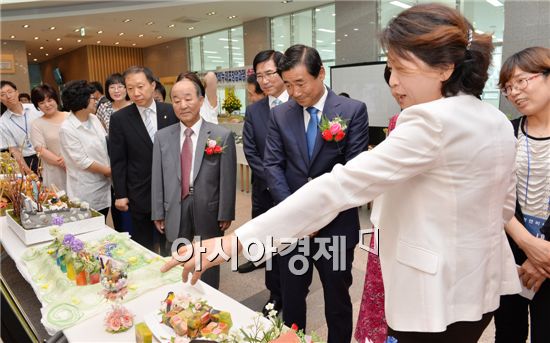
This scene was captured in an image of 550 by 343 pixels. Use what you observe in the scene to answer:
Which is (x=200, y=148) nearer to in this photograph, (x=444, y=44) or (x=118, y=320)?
(x=118, y=320)

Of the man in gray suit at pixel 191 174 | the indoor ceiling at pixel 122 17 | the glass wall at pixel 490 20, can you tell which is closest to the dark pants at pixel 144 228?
the man in gray suit at pixel 191 174

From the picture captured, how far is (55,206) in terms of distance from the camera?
8.46ft

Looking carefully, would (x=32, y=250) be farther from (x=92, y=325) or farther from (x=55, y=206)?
(x=92, y=325)

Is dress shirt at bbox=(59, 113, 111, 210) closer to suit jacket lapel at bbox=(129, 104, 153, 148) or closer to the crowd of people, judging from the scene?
the crowd of people

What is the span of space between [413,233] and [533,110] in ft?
3.57

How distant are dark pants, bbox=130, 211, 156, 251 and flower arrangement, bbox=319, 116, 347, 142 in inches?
60.7

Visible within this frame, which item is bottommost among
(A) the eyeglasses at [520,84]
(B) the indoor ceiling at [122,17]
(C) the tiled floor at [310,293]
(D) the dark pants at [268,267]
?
(C) the tiled floor at [310,293]

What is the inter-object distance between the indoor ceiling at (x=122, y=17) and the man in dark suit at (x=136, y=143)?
7.44m

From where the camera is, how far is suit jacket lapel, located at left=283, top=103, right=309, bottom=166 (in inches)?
80.2

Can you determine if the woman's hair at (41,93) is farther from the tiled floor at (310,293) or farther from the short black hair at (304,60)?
the short black hair at (304,60)

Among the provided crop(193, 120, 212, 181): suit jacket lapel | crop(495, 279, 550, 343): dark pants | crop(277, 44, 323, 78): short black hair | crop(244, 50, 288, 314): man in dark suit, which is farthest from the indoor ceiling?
crop(495, 279, 550, 343): dark pants

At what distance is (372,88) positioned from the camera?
27.2 ft

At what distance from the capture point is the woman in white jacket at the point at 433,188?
0.84 m

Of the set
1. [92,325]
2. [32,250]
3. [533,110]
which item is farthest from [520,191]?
[32,250]
